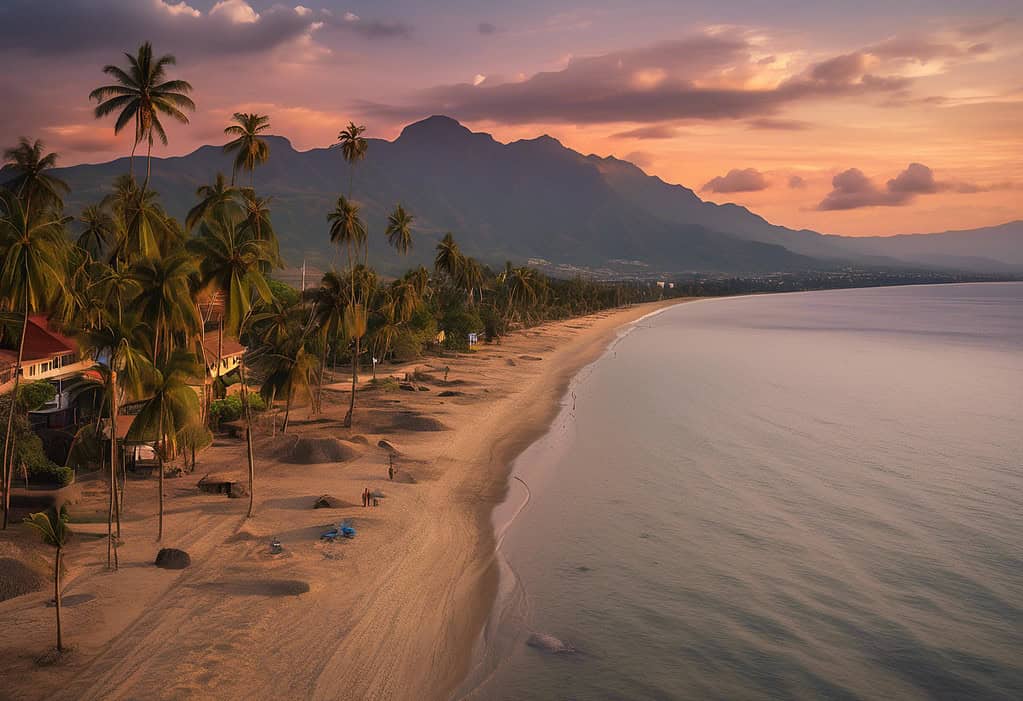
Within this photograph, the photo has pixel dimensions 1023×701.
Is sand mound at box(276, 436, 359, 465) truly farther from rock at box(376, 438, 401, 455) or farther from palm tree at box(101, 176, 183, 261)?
palm tree at box(101, 176, 183, 261)

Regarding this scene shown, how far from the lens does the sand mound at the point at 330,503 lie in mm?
29547

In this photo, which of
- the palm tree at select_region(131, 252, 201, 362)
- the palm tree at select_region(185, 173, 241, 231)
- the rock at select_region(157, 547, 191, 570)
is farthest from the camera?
the palm tree at select_region(185, 173, 241, 231)

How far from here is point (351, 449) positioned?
38.0m

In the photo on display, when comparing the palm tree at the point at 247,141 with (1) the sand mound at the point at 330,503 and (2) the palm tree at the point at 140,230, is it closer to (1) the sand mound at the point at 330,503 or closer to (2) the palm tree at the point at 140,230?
(2) the palm tree at the point at 140,230

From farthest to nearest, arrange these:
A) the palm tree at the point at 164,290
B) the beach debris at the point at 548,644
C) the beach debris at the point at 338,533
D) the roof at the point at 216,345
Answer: the roof at the point at 216,345 < the palm tree at the point at 164,290 < the beach debris at the point at 338,533 < the beach debris at the point at 548,644

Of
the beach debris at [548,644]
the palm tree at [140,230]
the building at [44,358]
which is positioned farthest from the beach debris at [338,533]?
the building at [44,358]

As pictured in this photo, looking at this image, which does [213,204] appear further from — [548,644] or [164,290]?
[548,644]

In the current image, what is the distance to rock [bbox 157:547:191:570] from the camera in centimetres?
2281

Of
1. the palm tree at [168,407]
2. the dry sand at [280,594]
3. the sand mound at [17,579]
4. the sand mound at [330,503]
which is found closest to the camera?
the dry sand at [280,594]

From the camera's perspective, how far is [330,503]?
97.1 ft

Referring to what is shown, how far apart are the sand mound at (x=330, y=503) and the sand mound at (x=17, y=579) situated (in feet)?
33.6

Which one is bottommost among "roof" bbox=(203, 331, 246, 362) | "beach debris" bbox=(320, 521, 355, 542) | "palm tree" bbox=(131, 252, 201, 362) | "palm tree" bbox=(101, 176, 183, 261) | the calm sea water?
the calm sea water

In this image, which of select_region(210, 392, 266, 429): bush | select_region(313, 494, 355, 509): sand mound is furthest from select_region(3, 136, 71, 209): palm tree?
select_region(313, 494, 355, 509): sand mound

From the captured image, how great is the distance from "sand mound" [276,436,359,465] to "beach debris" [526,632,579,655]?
748 inches
